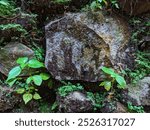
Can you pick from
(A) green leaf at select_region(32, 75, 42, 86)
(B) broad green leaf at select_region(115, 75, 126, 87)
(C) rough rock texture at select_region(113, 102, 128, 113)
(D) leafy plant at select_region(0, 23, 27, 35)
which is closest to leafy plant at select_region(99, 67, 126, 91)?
(B) broad green leaf at select_region(115, 75, 126, 87)

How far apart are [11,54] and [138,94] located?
1.87m

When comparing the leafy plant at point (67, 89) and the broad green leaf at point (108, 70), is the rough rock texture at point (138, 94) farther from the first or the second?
the leafy plant at point (67, 89)

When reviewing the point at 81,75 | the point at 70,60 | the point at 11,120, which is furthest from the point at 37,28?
the point at 11,120

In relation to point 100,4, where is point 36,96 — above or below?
below

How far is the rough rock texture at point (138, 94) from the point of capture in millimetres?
3365

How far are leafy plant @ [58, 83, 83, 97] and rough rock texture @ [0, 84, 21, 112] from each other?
1.96 ft

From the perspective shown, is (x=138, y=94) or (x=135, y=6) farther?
(x=135, y=6)

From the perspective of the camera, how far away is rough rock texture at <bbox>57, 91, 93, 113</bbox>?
325 centimetres

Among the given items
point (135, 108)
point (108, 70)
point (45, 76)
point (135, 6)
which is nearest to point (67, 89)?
point (45, 76)

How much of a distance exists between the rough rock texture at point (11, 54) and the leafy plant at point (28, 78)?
0.15m

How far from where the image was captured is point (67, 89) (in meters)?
3.36

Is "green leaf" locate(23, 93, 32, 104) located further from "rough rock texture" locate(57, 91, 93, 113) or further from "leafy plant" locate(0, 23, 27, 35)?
"leafy plant" locate(0, 23, 27, 35)

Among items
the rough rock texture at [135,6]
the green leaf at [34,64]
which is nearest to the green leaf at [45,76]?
the green leaf at [34,64]

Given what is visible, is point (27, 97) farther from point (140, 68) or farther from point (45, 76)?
point (140, 68)
